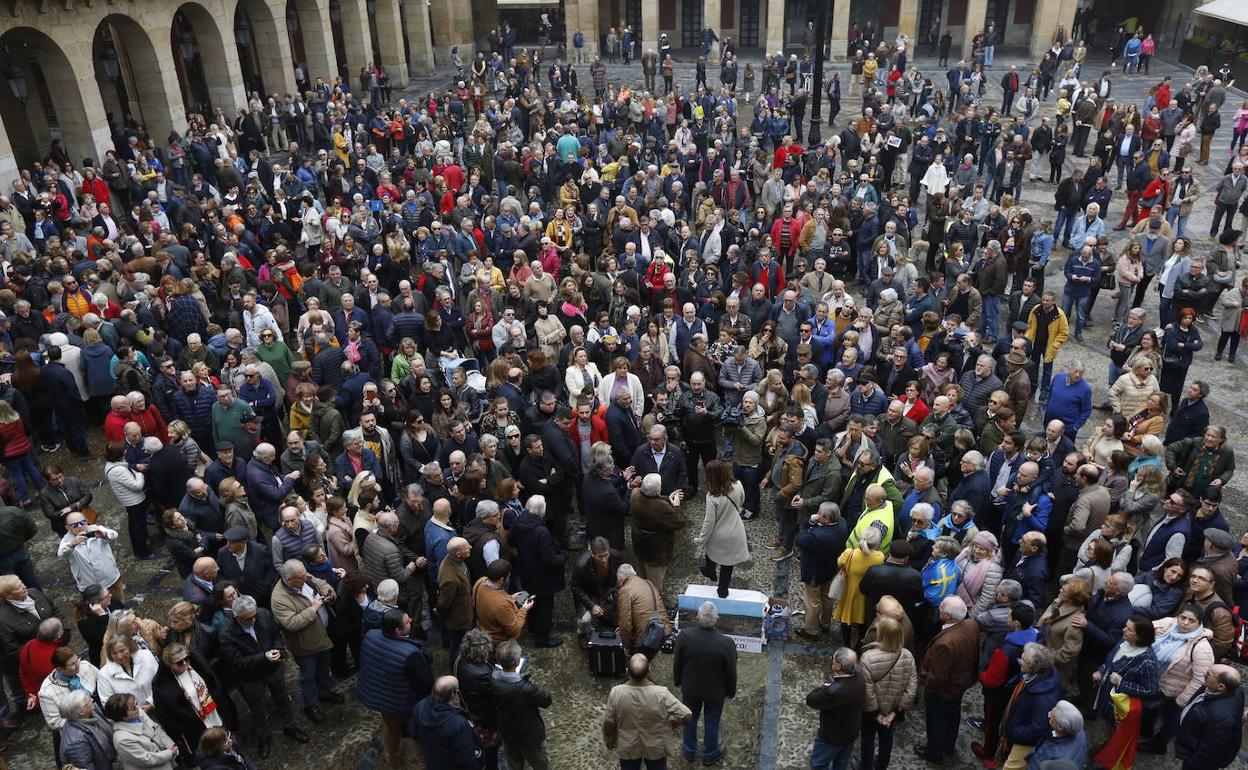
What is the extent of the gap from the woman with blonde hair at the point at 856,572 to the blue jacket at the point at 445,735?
3.27 metres

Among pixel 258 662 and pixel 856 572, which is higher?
pixel 856 572

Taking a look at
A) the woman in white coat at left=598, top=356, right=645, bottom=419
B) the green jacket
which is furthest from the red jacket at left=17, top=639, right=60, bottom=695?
the green jacket

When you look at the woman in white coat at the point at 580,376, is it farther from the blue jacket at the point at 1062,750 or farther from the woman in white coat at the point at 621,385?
the blue jacket at the point at 1062,750

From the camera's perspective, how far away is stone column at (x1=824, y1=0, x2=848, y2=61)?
35.8 meters

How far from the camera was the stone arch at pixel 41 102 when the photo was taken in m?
19.8

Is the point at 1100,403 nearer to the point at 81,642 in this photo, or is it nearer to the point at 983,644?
the point at 983,644

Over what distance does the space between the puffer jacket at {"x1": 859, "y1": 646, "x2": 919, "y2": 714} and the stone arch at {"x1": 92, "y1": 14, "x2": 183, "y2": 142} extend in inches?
890

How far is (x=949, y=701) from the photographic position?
22.2 feet

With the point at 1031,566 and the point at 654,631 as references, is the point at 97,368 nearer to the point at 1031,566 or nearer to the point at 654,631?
the point at 654,631

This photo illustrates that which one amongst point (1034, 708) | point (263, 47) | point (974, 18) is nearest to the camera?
point (1034, 708)

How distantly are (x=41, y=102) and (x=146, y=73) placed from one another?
9.91ft

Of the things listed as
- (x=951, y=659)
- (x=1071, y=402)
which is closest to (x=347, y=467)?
(x=951, y=659)

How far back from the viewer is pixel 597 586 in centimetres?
797

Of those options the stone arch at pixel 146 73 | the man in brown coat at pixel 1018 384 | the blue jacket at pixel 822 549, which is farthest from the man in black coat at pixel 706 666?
the stone arch at pixel 146 73
